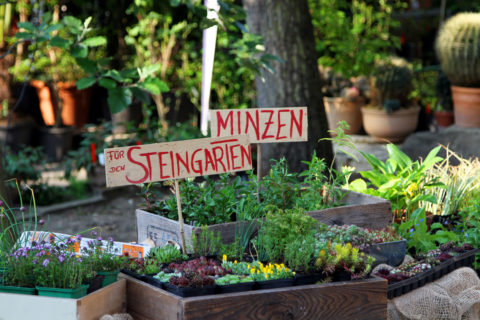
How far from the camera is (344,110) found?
7500 millimetres

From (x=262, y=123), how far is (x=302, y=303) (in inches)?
40.0

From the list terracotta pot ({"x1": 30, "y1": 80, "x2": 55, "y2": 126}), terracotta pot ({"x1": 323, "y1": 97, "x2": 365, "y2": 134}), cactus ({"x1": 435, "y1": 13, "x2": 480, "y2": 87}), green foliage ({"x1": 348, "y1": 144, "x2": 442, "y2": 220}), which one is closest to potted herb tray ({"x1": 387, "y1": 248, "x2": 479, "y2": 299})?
green foliage ({"x1": 348, "y1": 144, "x2": 442, "y2": 220})

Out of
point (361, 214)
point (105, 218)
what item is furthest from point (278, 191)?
point (105, 218)

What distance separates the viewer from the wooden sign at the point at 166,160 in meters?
2.38

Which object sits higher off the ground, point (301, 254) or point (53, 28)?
point (53, 28)

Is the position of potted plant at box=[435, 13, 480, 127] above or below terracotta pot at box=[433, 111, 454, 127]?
above

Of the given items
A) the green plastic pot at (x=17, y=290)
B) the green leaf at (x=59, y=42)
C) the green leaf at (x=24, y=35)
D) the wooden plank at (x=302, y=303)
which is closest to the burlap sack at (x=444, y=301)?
the wooden plank at (x=302, y=303)

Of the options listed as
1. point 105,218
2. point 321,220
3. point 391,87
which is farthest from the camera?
point 391,87

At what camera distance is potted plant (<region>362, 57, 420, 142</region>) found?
7078mm

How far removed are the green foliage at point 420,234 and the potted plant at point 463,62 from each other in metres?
3.75

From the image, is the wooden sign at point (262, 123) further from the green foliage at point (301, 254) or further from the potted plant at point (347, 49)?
the potted plant at point (347, 49)

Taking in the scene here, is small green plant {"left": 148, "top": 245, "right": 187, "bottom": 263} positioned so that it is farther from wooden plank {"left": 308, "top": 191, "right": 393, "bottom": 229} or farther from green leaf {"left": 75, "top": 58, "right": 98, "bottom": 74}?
green leaf {"left": 75, "top": 58, "right": 98, "bottom": 74}

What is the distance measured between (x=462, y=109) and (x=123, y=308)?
17.7 feet

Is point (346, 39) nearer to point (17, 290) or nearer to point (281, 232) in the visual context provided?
point (281, 232)
